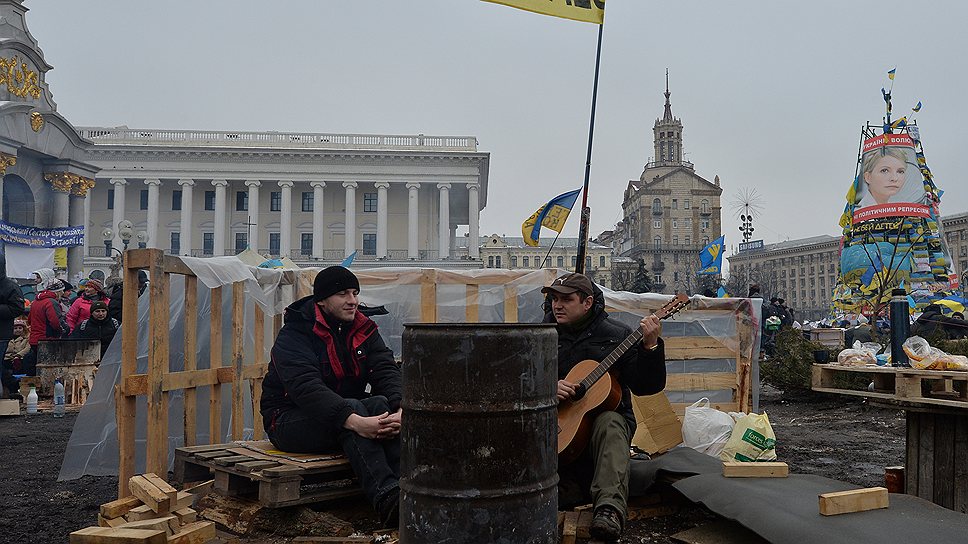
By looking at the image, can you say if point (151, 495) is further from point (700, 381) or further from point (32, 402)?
point (32, 402)

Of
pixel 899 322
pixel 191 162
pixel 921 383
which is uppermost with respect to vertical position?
pixel 191 162

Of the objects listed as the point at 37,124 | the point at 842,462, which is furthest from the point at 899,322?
the point at 37,124

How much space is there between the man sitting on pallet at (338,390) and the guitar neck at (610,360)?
3.94 ft

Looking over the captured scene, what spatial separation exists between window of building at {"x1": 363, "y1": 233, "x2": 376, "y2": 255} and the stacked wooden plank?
2686 inches

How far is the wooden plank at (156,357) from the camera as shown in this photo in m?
5.07

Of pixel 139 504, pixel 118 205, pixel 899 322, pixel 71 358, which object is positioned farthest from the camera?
pixel 118 205

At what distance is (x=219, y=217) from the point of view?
2719 inches

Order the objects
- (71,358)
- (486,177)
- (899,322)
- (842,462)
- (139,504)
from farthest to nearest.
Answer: (486,177), (71,358), (842,462), (899,322), (139,504)

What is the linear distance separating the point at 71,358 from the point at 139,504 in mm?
8400

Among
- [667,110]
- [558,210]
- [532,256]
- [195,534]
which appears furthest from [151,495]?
[667,110]

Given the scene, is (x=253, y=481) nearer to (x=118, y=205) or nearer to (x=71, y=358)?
(x=71, y=358)

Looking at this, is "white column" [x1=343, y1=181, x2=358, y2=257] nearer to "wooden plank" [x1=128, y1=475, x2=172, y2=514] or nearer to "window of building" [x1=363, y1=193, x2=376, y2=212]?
"window of building" [x1=363, y1=193, x2=376, y2=212]

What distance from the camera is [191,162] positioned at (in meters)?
68.2

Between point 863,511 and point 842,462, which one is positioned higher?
point 863,511
